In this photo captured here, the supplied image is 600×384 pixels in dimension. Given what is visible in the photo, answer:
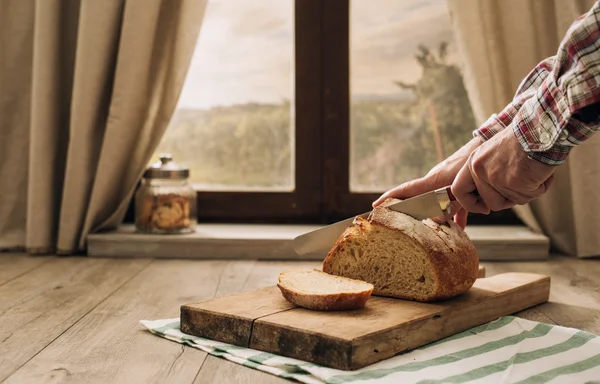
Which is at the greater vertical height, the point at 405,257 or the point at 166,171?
the point at 166,171

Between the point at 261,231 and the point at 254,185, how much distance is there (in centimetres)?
30

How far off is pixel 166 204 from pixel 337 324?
4.47 ft

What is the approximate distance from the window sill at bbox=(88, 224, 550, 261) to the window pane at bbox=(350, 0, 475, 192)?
0.43 m

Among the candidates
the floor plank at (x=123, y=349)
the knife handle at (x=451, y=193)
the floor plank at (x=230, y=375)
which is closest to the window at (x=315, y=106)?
the floor plank at (x=123, y=349)

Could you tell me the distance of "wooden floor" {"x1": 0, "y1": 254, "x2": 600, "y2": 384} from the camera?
130 centimetres

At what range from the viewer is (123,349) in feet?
4.67

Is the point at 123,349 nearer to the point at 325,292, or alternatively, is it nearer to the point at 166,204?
the point at 325,292

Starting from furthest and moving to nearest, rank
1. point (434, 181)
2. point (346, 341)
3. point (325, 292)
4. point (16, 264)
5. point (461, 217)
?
point (16, 264), point (461, 217), point (434, 181), point (325, 292), point (346, 341)

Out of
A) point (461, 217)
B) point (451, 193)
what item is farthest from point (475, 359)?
point (461, 217)

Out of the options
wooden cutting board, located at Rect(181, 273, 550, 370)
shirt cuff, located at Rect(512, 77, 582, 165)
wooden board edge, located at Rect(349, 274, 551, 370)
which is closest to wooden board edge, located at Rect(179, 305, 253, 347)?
wooden cutting board, located at Rect(181, 273, 550, 370)

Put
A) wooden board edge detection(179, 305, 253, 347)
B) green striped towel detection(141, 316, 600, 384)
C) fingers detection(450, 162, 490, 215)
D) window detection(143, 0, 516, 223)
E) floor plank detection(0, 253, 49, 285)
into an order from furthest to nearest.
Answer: window detection(143, 0, 516, 223)
floor plank detection(0, 253, 49, 285)
fingers detection(450, 162, 490, 215)
wooden board edge detection(179, 305, 253, 347)
green striped towel detection(141, 316, 600, 384)

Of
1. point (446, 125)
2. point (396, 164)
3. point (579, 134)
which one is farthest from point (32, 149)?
point (579, 134)

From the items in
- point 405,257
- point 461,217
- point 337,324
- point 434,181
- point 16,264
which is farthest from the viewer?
point 16,264

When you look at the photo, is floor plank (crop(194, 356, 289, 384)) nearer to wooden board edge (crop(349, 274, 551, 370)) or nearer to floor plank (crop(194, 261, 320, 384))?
floor plank (crop(194, 261, 320, 384))
